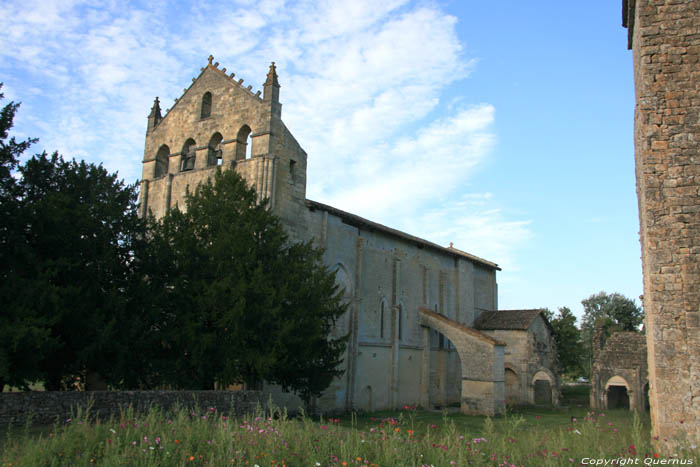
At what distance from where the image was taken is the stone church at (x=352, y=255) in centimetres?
2348

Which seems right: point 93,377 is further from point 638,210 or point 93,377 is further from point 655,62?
point 655,62

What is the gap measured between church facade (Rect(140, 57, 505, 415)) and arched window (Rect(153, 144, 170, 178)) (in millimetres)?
48

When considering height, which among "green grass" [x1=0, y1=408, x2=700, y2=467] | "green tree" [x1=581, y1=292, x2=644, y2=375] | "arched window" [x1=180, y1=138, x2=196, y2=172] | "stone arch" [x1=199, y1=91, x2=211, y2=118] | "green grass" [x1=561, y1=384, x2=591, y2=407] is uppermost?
"stone arch" [x1=199, y1=91, x2=211, y2=118]

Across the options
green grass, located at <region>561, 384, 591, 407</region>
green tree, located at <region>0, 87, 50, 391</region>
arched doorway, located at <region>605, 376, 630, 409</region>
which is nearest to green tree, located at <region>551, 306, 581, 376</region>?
green grass, located at <region>561, 384, 591, 407</region>

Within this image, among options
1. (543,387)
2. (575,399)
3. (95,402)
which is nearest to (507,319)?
(543,387)

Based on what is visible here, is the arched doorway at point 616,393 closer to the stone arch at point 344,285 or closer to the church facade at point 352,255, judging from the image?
the church facade at point 352,255

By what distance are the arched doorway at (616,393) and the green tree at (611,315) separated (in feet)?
77.4

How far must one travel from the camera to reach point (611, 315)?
61500mm

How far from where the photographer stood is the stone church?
23.5m

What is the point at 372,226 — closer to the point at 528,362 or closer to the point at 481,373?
the point at 481,373

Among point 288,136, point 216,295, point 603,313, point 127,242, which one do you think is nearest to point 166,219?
point 127,242

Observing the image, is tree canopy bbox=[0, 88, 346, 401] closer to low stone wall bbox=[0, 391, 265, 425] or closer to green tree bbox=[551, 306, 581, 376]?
low stone wall bbox=[0, 391, 265, 425]

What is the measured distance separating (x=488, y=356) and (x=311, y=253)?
41.4 ft

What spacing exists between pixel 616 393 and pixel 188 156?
28.2m
